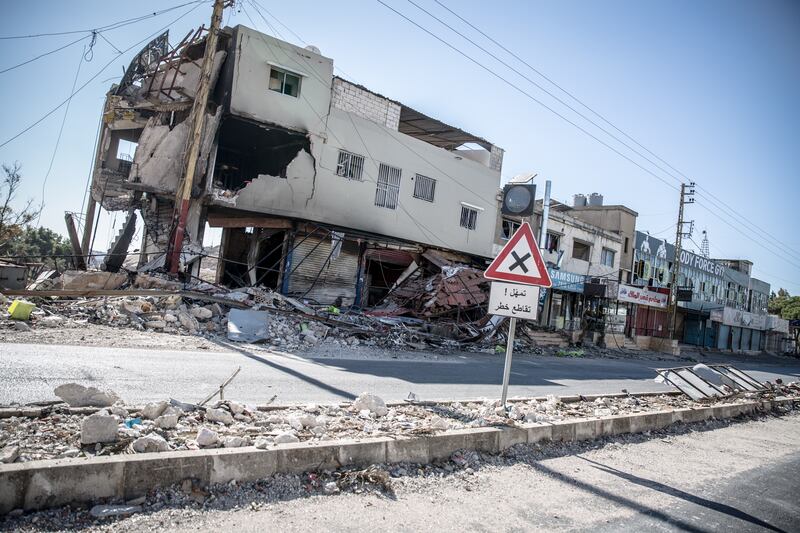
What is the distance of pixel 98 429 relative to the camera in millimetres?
3621

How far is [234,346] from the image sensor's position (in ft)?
39.1

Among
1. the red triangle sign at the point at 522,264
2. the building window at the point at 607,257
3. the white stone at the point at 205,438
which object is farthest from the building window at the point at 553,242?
the white stone at the point at 205,438

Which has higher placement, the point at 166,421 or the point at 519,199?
the point at 519,199

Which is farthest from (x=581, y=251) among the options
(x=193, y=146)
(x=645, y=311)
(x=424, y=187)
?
(x=193, y=146)

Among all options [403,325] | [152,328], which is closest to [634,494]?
[152,328]

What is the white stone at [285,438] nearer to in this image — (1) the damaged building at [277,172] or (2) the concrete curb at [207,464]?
(2) the concrete curb at [207,464]

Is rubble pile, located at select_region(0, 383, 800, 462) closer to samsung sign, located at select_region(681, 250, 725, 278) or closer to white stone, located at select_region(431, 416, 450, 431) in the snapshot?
white stone, located at select_region(431, 416, 450, 431)

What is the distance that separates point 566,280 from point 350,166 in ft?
55.7

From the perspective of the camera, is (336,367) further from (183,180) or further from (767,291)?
(767,291)

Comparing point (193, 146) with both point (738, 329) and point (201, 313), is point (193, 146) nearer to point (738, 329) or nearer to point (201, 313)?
point (201, 313)

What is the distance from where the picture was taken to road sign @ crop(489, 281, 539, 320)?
5.94 metres

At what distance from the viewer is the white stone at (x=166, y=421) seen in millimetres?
4168

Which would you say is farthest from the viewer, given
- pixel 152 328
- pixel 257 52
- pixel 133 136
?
pixel 133 136

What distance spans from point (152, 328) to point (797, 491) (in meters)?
12.6
